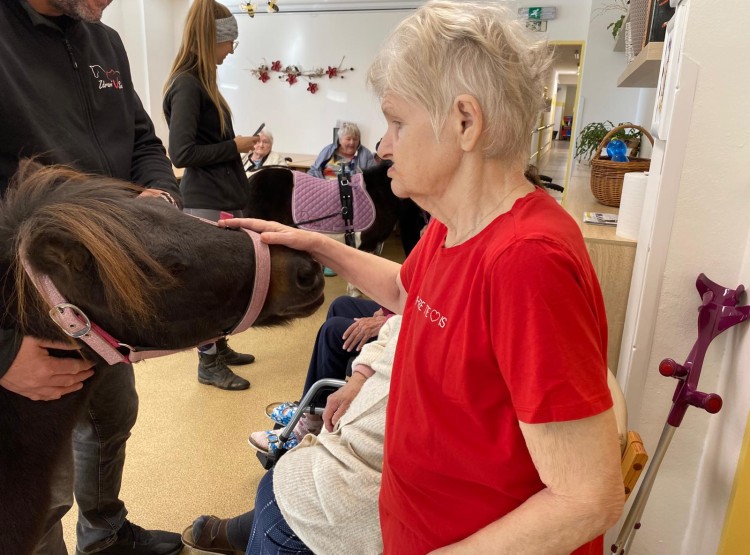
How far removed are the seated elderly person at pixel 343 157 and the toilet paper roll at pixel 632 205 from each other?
378 cm

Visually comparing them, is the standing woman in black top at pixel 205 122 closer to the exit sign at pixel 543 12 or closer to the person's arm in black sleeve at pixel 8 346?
the person's arm in black sleeve at pixel 8 346

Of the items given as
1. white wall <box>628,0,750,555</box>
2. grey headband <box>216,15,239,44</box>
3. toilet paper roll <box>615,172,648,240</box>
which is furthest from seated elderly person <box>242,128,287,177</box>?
white wall <box>628,0,750,555</box>

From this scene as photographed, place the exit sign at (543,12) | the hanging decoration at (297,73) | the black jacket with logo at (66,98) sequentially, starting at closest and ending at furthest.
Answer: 1. the black jacket with logo at (66,98)
2. the exit sign at (543,12)
3. the hanging decoration at (297,73)

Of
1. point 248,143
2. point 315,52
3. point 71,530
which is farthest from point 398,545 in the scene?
point 315,52

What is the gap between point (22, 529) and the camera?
93cm

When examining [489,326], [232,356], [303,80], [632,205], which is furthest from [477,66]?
[303,80]

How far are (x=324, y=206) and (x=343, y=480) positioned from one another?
9.25 feet

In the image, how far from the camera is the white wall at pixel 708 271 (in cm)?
111

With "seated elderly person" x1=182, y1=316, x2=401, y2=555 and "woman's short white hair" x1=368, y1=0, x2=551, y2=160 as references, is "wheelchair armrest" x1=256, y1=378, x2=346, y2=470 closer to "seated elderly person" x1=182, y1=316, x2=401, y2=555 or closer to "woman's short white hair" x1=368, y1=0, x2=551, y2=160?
"seated elderly person" x1=182, y1=316, x2=401, y2=555

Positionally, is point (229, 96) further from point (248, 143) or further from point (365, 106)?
point (248, 143)

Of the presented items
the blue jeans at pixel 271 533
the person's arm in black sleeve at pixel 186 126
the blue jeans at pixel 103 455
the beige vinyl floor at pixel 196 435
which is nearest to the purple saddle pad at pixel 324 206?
the beige vinyl floor at pixel 196 435

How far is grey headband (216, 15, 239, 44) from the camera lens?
2574mm

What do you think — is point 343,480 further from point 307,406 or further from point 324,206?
point 324,206

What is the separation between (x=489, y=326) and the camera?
24.7 inches
